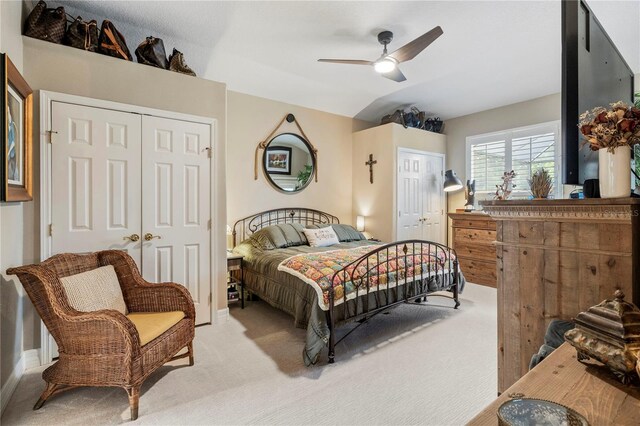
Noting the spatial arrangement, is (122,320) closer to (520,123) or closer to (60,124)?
(60,124)

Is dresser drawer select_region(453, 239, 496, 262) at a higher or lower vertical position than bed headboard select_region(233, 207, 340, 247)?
lower

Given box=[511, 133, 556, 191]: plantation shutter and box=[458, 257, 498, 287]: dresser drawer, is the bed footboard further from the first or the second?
box=[511, 133, 556, 191]: plantation shutter

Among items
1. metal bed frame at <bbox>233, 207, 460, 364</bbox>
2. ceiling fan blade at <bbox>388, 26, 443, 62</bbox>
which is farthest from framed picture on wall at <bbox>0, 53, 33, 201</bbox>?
ceiling fan blade at <bbox>388, 26, 443, 62</bbox>

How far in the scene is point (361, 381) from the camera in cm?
230

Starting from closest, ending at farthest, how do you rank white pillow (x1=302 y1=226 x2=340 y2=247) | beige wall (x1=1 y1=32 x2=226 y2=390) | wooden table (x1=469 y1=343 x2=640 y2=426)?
wooden table (x1=469 y1=343 x2=640 y2=426)
beige wall (x1=1 y1=32 x2=226 y2=390)
white pillow (x1=302 y1=226 x2=340 y2=247)

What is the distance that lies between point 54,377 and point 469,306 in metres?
4.11

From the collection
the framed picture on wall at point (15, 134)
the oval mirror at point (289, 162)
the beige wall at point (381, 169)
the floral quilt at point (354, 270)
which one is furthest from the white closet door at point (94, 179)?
the beige wall at point (381, 169)

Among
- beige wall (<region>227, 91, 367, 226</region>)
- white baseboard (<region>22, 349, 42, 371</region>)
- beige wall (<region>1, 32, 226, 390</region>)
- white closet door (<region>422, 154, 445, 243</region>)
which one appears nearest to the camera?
beige wall (<region>1, 32, 226, 390</region>)

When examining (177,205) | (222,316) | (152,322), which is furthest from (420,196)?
(152,322)

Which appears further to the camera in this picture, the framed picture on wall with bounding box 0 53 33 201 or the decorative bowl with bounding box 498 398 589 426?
the framed picture on wall with bounding box 0 53 33 201

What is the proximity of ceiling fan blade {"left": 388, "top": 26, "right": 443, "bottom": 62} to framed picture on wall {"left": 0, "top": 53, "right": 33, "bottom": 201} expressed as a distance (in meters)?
3.02

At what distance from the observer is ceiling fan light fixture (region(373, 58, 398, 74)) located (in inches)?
121

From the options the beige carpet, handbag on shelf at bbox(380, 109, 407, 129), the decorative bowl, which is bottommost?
the beige carpet

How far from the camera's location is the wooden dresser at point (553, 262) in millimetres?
1349
